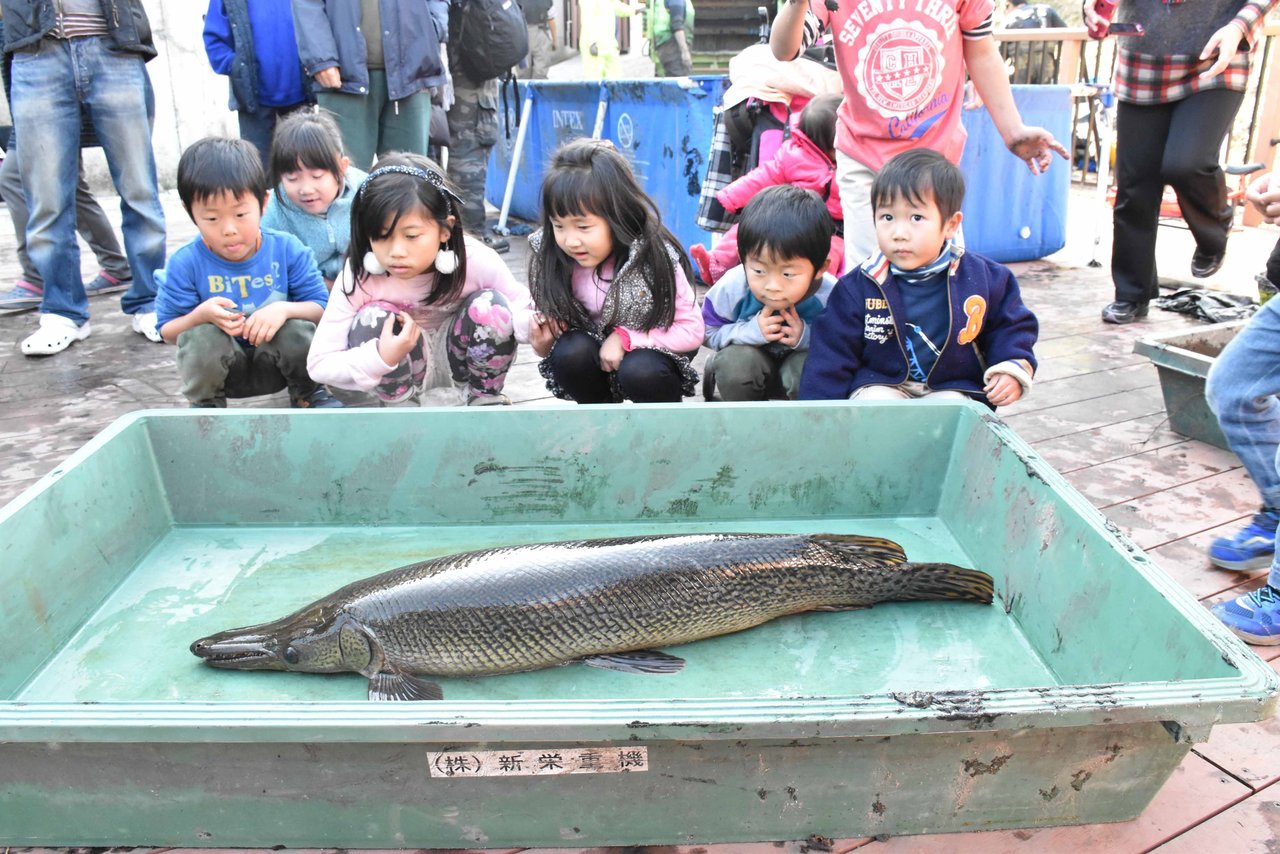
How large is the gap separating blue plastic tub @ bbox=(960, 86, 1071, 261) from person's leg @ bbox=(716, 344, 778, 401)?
12.9 feet

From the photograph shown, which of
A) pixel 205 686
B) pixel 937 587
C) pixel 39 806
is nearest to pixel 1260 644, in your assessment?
pixel 937 587

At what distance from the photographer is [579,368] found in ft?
11.9

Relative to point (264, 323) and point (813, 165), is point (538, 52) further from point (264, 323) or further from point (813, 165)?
point (264, 323)

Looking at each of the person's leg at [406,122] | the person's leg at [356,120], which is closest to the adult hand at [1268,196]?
the person's leg at [356,120]

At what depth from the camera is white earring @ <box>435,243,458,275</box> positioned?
353 centimetres

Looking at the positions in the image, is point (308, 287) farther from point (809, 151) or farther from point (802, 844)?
point (802, 844)

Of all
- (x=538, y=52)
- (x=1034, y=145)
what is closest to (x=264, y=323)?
(x=1034, y=145)

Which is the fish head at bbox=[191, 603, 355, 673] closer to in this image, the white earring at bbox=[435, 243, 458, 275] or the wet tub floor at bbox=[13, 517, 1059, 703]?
the wet tub floor at bbox=[13, 517, 1059, 703]

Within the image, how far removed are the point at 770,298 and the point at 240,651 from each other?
2.02 m

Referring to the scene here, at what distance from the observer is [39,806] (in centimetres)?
188

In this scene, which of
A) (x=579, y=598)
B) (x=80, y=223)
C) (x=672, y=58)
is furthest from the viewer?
(x=672, y=58)

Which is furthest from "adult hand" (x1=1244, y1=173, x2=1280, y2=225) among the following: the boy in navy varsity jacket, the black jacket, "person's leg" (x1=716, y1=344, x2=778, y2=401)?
the black jacket

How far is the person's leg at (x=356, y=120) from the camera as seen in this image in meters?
5.59

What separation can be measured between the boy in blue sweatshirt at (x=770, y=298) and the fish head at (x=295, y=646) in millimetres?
1781
